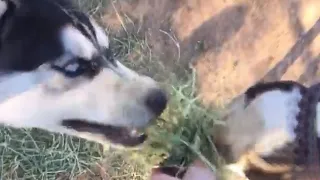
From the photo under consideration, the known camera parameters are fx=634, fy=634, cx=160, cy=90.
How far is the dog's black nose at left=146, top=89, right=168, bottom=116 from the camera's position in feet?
5.59

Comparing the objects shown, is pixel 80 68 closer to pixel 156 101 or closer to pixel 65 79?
pixel 65 79

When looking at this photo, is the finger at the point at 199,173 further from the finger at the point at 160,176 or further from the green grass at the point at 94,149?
the green grass at the point at 94,149

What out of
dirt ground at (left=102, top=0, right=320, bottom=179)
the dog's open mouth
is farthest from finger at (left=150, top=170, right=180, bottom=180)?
dirt ground at (left=102, top=0, right=320, bottom=179)

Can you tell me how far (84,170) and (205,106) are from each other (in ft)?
1.55

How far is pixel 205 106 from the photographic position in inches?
85.7

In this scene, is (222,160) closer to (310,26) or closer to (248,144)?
(248,144)

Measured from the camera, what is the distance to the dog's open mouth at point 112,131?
165 cm

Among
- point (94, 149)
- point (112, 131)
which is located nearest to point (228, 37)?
point (94, 149)

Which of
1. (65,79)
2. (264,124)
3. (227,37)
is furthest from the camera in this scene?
(227,37)

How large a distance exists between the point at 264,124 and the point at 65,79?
0.52m

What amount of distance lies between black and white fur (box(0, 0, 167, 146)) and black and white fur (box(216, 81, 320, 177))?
22 centimetres

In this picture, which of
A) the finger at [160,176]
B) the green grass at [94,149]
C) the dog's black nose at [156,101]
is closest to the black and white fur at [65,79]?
the dog's black nose at [156,101]

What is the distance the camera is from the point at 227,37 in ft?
7.57

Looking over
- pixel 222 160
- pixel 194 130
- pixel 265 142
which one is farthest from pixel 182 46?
pixel 265 142
